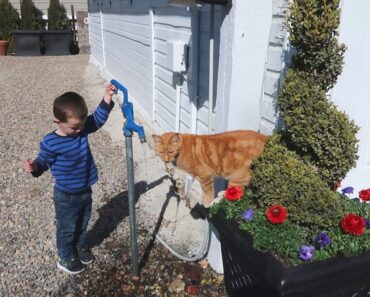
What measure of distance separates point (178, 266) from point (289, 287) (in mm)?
1676

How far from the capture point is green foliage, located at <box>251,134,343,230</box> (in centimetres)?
194

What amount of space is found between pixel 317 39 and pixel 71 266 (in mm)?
2502

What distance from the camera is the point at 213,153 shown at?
2652mm

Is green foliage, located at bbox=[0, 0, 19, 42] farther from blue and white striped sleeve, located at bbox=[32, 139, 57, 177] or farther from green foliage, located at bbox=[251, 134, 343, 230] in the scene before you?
green foliage, located at bbox=[251, 134, 343, 230]

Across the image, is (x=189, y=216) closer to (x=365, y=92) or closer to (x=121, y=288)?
(x=121, y=288)

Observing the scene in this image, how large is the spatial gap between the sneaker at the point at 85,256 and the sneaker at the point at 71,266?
80 millimetres

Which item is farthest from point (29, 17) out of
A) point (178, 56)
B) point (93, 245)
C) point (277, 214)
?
point (277, 214)

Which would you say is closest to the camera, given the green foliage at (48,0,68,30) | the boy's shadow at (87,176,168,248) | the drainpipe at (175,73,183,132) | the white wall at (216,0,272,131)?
the white wall at (216,0,272,131)

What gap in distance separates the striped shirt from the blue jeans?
8 cm

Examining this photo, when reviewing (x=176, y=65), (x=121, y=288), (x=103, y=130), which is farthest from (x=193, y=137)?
(x=103, y=130)

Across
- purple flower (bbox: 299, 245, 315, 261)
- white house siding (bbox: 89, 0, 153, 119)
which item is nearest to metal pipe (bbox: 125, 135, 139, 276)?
purple flower (bbox: 299, 245, 315, 261)

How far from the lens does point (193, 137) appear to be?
9.18 feet

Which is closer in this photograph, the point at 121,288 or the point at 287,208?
the point at 287,208

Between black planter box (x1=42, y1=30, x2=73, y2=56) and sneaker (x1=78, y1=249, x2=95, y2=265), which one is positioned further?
black planter box (x1=42, y1=30, x2=73, y2=56)
